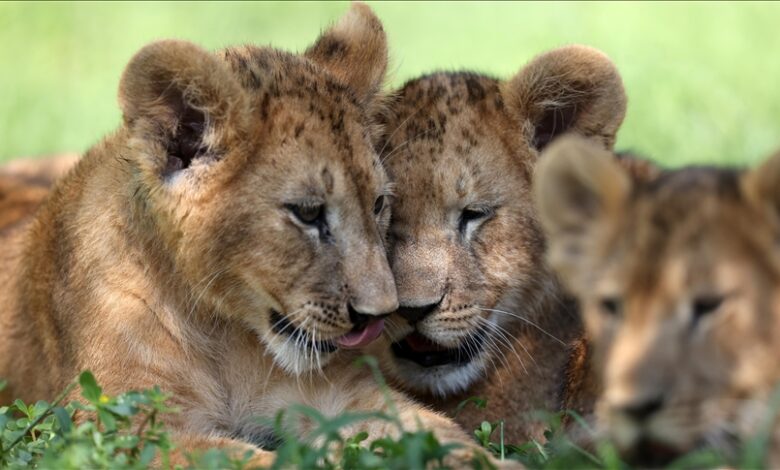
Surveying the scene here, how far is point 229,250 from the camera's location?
175 inches

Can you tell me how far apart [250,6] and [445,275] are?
11670mm

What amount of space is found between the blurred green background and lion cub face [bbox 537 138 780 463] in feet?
15.8

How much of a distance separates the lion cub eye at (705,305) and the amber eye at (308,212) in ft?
5.26

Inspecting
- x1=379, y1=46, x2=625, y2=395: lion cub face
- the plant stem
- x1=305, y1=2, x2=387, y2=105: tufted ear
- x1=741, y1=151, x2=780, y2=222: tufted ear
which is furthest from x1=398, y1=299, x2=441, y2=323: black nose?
x1=741, y1=151, x2=780, y2=222: tufted ear

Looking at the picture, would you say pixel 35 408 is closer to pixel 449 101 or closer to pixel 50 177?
pixel 449 101

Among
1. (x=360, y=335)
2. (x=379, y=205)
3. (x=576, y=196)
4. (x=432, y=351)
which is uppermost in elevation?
(x=576, y=196)

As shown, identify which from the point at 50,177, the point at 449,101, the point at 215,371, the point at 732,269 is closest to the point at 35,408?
the point at 215,371

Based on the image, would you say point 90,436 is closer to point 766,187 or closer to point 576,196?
point 576,196

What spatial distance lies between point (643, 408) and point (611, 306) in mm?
364

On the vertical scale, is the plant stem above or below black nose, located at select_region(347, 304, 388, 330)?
below

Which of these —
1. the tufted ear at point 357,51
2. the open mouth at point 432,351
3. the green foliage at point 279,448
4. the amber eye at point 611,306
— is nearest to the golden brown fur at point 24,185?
the tufted ear at point 357,51

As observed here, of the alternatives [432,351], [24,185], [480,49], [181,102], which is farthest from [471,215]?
[480,49]

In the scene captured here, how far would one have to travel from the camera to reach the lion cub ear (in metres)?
3.52

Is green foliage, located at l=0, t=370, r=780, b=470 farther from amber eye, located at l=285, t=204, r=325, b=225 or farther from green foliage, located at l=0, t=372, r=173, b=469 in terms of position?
amber eye, located at l=285, t=204, r=325, b=225
